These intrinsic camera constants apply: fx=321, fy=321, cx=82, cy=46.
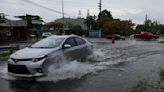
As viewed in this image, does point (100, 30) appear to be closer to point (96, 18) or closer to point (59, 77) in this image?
point (96, 18)

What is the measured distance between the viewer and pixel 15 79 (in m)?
10.8

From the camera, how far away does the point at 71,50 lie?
12.9m

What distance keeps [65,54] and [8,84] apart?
9.50 feet

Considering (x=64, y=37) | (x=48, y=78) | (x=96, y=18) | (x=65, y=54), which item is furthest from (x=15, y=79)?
(x=96, y=18)

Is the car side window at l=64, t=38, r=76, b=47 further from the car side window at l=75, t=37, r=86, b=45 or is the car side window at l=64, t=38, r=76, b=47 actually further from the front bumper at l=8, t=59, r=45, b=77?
the front bumper at l=8, t=59, r=45, b=77

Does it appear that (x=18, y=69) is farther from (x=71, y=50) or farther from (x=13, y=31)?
(x=13, y=31)

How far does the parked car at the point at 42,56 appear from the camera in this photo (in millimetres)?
10406

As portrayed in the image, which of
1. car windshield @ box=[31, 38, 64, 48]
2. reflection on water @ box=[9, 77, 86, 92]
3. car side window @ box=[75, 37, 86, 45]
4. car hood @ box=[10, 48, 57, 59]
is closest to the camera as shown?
reflection on water @ box=[9, 77, 86, 92]

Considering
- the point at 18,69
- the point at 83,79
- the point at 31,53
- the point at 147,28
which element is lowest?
the point at 147,28

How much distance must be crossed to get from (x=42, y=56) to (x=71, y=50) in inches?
94.1

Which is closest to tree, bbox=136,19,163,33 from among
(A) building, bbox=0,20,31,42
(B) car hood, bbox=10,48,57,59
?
(A) building, bbox=0,20,31,42

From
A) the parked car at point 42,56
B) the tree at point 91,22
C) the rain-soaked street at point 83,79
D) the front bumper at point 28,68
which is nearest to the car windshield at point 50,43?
the parked car at point 42,56

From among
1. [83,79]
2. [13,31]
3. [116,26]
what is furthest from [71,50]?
[116,26]

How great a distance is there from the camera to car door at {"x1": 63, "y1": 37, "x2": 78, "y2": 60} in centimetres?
1244
